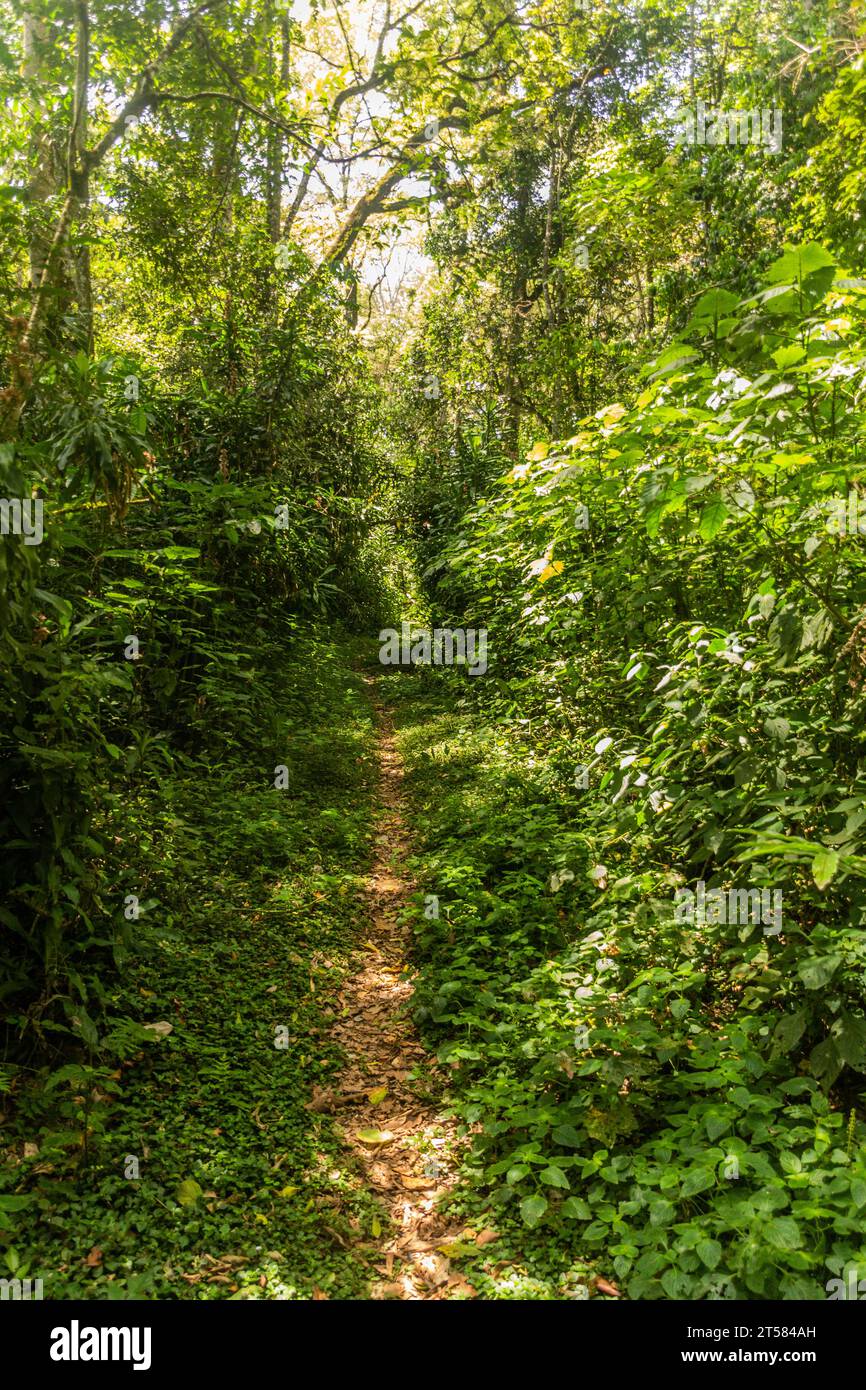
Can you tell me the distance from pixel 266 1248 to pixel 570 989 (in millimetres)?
1446

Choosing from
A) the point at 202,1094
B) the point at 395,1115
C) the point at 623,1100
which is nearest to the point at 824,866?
the point at 623,1100

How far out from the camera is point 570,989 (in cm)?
345

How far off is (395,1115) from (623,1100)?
39.1 inches

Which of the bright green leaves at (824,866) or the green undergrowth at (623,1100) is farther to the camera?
the green undergrowth at (623,1100)

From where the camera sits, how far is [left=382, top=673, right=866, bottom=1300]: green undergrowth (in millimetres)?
2273

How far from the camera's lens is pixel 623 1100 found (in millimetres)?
2861

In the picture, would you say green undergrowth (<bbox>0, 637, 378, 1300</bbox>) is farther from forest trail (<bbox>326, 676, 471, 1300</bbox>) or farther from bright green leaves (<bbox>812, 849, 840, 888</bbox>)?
bright green leaves (<bbox>812, 849, 840, 888</bbox>)

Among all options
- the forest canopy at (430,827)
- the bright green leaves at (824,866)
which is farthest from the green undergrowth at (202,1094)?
the bright green leaves at (824,866)

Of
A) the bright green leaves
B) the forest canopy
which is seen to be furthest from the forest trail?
the bright green leaves

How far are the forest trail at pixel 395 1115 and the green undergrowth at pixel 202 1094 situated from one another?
0.33 ft

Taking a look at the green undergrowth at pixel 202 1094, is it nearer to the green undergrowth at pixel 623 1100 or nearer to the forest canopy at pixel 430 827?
the forest canopy at pixel 430 827

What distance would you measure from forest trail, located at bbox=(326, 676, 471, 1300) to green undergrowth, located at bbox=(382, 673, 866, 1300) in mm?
115

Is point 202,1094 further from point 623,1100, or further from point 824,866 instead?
point 824,866

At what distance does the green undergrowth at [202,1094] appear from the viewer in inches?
98.5
